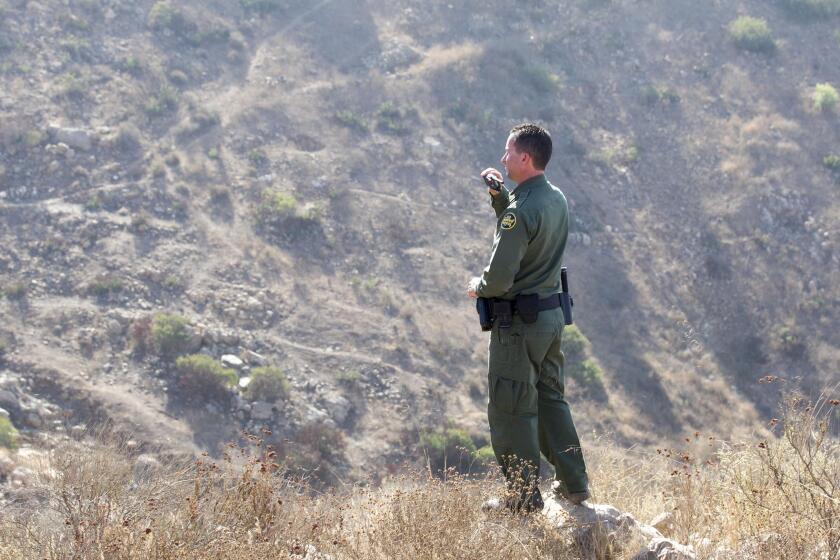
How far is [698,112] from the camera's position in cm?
2378

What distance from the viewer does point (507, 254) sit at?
A: 4.44 m

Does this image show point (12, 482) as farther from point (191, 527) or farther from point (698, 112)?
point (698, 112)

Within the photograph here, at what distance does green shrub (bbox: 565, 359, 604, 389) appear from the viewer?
54.5 ft

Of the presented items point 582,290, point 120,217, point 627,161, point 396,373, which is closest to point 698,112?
point 627,161

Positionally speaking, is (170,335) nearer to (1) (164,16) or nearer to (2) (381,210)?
(2) (381,210)

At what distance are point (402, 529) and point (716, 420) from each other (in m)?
14.2

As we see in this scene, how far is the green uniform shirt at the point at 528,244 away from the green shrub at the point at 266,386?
10305 millimetres

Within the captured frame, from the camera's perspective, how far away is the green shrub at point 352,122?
21781 millimetres

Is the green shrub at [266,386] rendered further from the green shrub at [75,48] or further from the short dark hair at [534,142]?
the green shrub at [75,48]

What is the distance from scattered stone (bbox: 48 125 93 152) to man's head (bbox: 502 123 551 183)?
1661cm

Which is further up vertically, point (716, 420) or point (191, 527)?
point (191, 527)

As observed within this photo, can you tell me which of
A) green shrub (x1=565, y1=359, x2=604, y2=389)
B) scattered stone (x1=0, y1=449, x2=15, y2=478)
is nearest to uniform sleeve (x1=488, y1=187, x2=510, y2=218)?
scattered stone (x1=0, y1=449, x2=15, y2=478)

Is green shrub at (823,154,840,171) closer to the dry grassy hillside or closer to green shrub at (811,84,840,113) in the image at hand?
the dry grassy hillside

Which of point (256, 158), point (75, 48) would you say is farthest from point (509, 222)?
point (75, 48)
